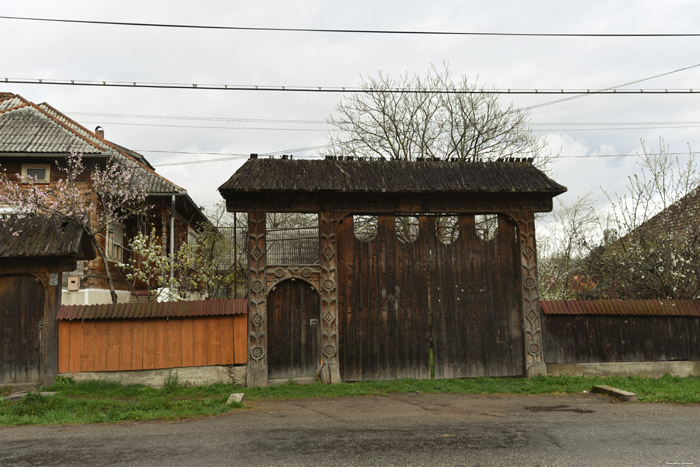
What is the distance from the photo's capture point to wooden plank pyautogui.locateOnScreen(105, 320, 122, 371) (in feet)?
38.4

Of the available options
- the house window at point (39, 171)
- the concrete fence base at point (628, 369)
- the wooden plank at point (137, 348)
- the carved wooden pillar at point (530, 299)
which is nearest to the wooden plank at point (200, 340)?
the wooden plank at point (137, 348)

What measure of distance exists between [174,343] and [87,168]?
11.7 meters

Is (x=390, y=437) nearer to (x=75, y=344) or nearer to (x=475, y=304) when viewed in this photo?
(x=475, y=304)

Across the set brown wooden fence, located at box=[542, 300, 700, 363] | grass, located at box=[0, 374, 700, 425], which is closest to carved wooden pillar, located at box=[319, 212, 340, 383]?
grass, located at box=[0, 374, 700, 425]

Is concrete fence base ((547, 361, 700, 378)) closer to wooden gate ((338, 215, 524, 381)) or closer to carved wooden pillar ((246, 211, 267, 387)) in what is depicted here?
wooden gate ((338, 215, 524, 381))

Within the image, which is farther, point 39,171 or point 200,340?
point 39,171

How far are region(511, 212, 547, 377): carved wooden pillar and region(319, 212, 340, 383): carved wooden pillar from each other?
14.1ft

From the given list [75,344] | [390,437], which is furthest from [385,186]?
[75,344]

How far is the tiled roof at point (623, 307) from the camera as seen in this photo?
42.0 feet

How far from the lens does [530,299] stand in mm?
12727

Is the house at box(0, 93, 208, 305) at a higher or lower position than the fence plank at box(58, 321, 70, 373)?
higher

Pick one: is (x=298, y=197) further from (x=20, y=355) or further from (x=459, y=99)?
(x=459, y=99)

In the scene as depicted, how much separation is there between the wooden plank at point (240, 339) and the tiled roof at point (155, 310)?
19cm

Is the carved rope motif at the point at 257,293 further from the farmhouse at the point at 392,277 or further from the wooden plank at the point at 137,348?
the wooden plank at the point at 137,348
